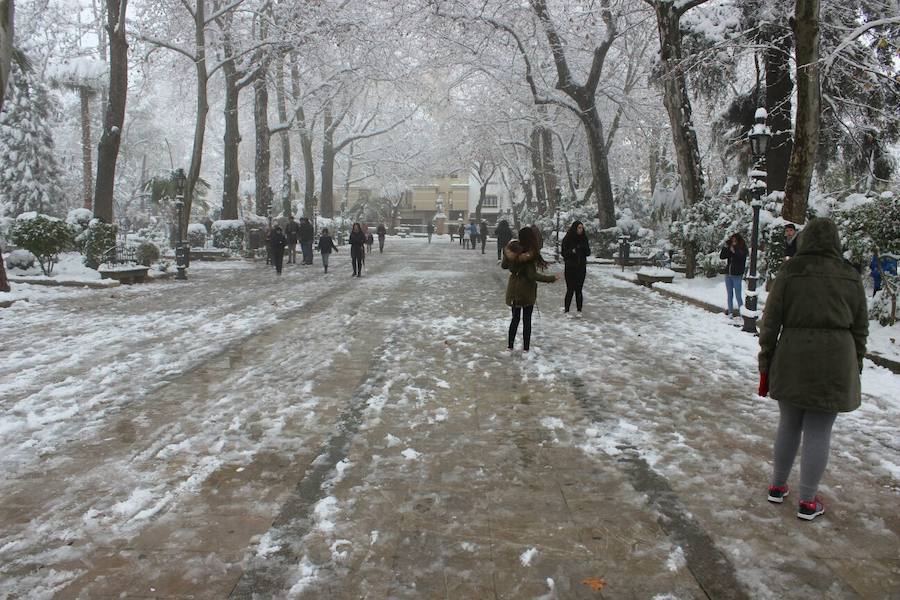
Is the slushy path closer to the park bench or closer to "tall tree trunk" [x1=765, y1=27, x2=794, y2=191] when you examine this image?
the park bench

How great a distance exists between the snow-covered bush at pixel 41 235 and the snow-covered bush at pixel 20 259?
0.84ft

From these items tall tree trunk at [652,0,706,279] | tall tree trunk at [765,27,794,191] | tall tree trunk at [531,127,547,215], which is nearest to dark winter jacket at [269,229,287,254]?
tall tree trunk at [652,0,706,279]

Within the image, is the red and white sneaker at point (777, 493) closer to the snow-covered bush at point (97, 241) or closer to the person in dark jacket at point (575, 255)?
the person in dark jacket at point (575, 255)

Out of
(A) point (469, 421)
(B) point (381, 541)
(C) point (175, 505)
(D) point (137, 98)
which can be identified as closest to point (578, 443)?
(A) point (469, 421)

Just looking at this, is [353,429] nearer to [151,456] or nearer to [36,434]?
[151,456]

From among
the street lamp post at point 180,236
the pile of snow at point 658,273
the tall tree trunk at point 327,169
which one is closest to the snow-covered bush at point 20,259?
the street lamp post at point 180,236

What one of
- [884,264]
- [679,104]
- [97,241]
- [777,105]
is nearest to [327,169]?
[97,241]

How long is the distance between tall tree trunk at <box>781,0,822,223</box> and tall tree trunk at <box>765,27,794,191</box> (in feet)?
16.8

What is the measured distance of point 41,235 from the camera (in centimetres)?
1565

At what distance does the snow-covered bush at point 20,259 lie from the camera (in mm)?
16062

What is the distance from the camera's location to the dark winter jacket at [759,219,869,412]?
361 cm

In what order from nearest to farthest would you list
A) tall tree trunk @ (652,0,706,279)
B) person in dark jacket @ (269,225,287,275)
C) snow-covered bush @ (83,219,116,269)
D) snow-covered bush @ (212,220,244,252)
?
tall tree trunk @ (652,0,706,279) → snow-covered bush @ (83,219,116,269) → person in dark jacket @ (269,225,287,275) → snow-covered bush @ (212,220,244,252)

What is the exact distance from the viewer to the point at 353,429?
5250mm

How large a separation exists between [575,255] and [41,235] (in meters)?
12.9
